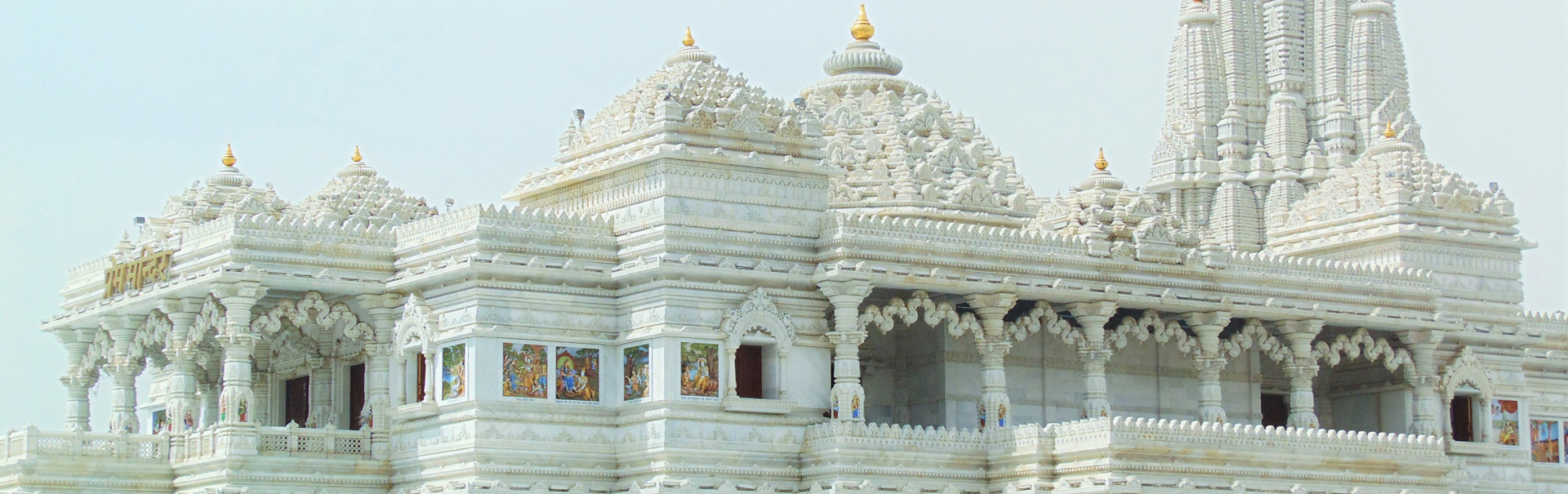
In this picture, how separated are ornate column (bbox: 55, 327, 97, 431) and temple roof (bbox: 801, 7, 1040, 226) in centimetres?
1548

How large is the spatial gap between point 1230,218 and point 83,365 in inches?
1507

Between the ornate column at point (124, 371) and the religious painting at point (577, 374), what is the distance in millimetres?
9397

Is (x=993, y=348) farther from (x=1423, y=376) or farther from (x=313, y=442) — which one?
(x=313, y=442)

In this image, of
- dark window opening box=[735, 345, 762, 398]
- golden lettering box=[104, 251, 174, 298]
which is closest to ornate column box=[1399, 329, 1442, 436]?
dark window opening box=[735, 345, 762, 398]

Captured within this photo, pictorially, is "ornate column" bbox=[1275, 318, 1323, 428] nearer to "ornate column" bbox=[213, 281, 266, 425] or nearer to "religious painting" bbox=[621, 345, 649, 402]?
"religious painting" bbox=[621, 345, 649, 402]

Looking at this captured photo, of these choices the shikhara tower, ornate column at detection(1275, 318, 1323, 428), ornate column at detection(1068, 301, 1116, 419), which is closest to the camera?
ornate column at detection(1068, 301, 1116, 419)

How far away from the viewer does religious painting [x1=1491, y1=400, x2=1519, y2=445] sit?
5747cm

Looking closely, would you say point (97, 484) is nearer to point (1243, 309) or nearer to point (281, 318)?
point (281, 318)

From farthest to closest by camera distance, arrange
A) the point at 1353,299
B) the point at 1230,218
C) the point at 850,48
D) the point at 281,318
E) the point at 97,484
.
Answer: the point at 1230,218 → the point at 850,48 → the point at 1353,299 → the point at 281,318 → the point at 97,484

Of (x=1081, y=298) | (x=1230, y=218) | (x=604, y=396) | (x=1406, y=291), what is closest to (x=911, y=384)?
(x=1081, y=298)

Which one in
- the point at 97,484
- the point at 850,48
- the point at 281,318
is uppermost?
the point at 850,48

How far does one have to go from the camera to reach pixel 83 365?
52938 mm

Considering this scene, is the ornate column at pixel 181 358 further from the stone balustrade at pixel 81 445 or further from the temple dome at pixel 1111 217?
the temple dome at pixel 1111 217

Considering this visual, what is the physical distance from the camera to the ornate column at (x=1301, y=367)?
2105 inches
